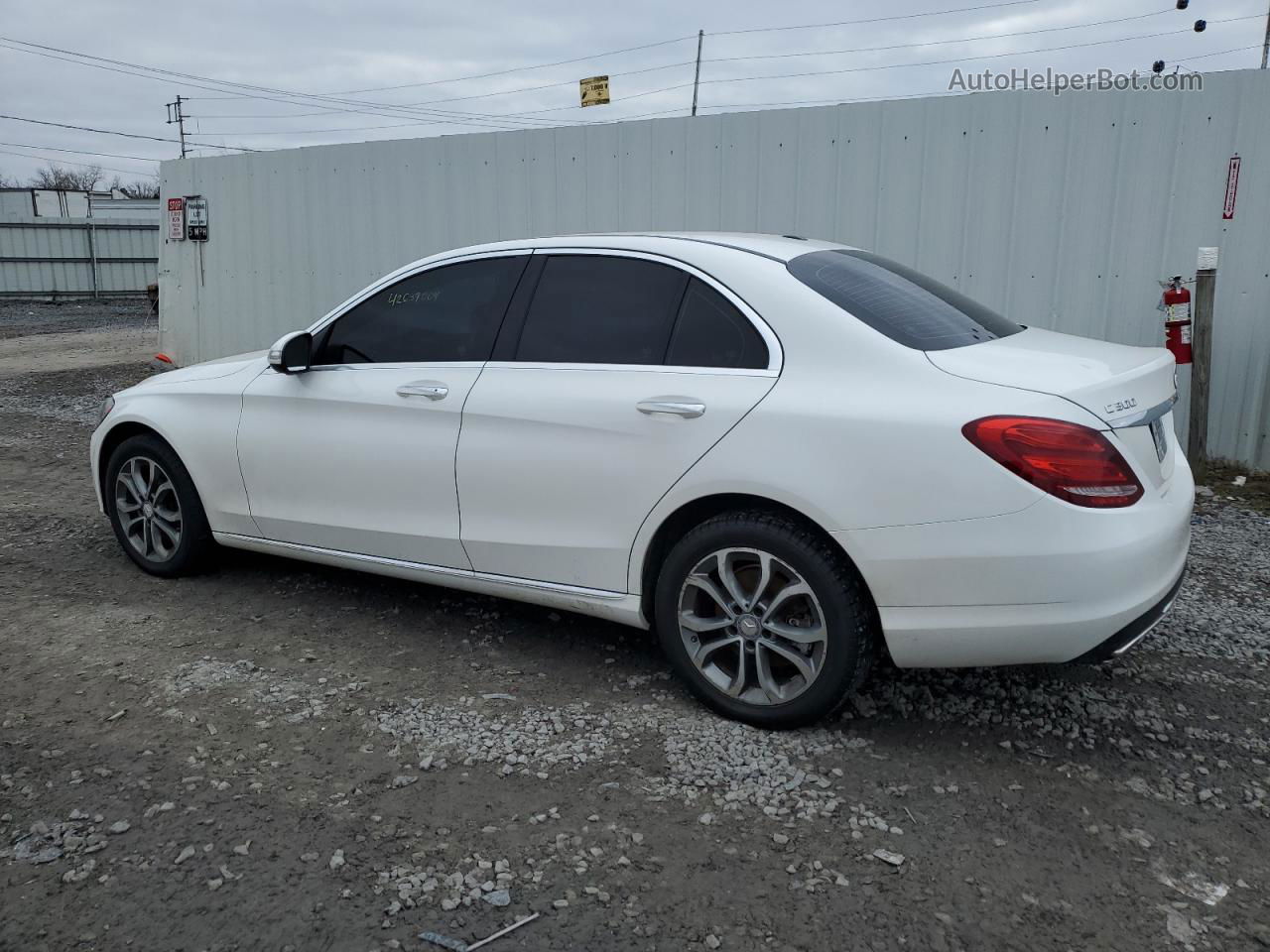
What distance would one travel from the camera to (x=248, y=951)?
2436 millimetres

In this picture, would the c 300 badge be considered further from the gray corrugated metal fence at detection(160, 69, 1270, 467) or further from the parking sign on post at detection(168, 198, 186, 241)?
the parking sign on post at detection(168, 198, 186, 241)

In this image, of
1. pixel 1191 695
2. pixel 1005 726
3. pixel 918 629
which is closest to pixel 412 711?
pixel 918 629

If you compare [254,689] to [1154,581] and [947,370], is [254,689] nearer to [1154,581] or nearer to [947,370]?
[947,370]

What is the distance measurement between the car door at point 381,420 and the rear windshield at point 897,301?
123 cm

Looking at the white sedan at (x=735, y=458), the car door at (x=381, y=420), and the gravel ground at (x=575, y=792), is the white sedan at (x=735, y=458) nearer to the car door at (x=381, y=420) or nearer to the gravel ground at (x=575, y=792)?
the car door at (x=381, y=420)

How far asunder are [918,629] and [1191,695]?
1.31 m

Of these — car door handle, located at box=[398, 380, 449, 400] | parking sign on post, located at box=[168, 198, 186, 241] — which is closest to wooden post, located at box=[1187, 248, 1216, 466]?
car door handle, located at box=[398, 380, 449, 400]

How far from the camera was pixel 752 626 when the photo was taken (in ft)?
11.0

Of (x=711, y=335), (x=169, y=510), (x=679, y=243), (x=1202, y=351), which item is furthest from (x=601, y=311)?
(x=1202, y=351)

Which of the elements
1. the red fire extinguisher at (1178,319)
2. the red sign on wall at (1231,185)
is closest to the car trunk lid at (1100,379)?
the red fire extinguisher at (1178,319)

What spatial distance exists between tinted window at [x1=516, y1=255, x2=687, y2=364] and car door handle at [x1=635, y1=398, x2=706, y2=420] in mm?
199

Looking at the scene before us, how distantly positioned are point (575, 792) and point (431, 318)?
6.77 ft

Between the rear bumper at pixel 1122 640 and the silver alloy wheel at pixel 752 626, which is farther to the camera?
the silver alloy wheel at pixel 752 626

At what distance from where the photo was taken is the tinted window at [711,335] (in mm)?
3465
